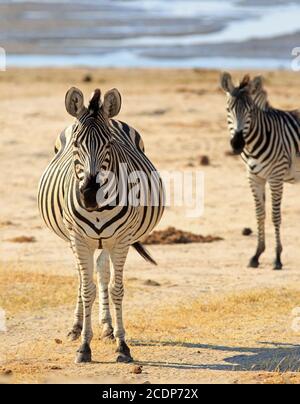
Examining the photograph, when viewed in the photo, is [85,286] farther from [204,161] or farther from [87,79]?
[87,79]

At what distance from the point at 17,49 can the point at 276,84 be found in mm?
14076

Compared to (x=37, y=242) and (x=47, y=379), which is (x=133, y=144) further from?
(x=37, y=242)

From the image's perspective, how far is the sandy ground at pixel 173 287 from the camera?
792 cm

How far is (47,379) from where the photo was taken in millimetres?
7320

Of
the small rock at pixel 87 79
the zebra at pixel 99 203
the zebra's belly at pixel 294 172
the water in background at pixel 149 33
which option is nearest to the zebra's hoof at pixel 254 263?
the zebra's belly at pixel 294 172

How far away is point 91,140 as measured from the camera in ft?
24.8

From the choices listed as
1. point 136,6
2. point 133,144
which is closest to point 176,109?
point 133,144

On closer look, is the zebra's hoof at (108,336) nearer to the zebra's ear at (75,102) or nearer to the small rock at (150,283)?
the zebra's ear at (75,102)

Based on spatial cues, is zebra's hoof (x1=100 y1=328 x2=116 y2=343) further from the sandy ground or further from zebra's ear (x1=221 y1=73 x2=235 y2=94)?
zebra's ear (x1=221 y1=73 x2=235 y2=94)

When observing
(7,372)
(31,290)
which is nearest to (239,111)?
(31,290)

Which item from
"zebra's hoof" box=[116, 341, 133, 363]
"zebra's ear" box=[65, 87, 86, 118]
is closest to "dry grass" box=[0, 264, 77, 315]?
"zebra's hoof" box=[116, 341, 133, 363]

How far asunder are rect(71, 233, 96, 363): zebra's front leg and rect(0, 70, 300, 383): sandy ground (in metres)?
0.11

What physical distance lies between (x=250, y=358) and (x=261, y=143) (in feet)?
16.7
